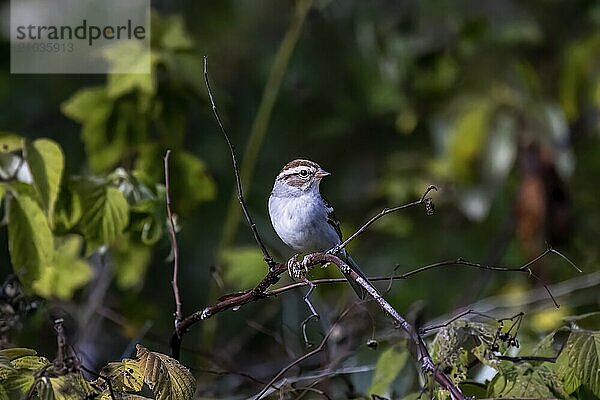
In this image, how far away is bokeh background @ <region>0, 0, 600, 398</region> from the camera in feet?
12.3

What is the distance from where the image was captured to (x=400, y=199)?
5215 mm

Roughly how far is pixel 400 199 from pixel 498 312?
163 centimetres

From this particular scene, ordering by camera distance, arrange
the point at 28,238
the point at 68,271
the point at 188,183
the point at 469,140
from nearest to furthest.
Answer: the point at 28,238
the point at 188,183
the point at 68,271
the point at 469,140

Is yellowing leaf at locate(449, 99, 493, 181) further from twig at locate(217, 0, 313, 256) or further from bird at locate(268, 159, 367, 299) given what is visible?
bird at locate(268, 159, 367, 299)

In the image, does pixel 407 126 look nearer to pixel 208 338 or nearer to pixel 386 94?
pixel 386 94

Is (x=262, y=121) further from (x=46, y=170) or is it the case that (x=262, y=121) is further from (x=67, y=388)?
(x=67, y=388)

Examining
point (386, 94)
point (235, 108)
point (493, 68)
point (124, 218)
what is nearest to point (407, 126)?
point (386, 94)

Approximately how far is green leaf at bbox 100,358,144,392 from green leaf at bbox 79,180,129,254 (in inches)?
34.7

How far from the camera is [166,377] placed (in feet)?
6.70

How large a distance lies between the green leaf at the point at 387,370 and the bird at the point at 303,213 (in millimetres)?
474

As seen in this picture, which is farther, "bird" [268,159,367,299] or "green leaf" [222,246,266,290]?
"green leaf" [222,246,266,290]

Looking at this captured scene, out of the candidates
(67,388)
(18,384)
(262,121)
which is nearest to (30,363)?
(18,384)

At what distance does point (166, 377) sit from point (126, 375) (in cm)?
8

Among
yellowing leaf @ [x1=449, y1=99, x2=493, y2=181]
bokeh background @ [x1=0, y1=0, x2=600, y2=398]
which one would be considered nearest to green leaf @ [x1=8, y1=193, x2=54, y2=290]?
bokeh background @ [x1=0, y1=0, x2=600, y2=398]
